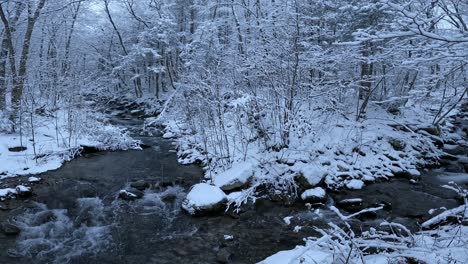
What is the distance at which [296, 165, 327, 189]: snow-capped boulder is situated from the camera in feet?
26.4

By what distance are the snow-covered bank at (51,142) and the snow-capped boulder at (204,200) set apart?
5.01 meters

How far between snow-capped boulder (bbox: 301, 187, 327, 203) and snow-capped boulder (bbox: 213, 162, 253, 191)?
1.43m

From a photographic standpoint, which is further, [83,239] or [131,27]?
[131,27]

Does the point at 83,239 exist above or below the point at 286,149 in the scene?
below

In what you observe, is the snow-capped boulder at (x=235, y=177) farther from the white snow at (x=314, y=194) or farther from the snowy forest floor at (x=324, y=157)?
the white snow at (x=314, y=194)

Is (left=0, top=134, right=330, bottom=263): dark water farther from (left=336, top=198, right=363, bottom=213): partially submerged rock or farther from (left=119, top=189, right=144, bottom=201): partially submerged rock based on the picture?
(left=336, top=198, right=363, bottom=213): partially submerged rock

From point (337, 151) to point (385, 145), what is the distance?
1.87 metres

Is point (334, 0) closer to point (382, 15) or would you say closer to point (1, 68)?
point (382, 15)

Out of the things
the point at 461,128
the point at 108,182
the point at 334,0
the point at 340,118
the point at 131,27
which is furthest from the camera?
the point at 131,27

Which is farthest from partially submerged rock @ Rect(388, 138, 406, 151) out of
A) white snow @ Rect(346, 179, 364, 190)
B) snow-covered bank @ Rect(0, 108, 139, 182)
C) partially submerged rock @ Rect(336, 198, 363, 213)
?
snow-covered bank @ Rect(0, 108, 139, 182)

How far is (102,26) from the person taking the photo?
30.0 meters

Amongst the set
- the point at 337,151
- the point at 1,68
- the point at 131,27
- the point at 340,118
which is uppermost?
the point at 131,27

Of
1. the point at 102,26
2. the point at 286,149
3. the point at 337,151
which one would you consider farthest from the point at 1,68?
the point at 102,26

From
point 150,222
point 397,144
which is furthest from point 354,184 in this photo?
→ point 150,222
